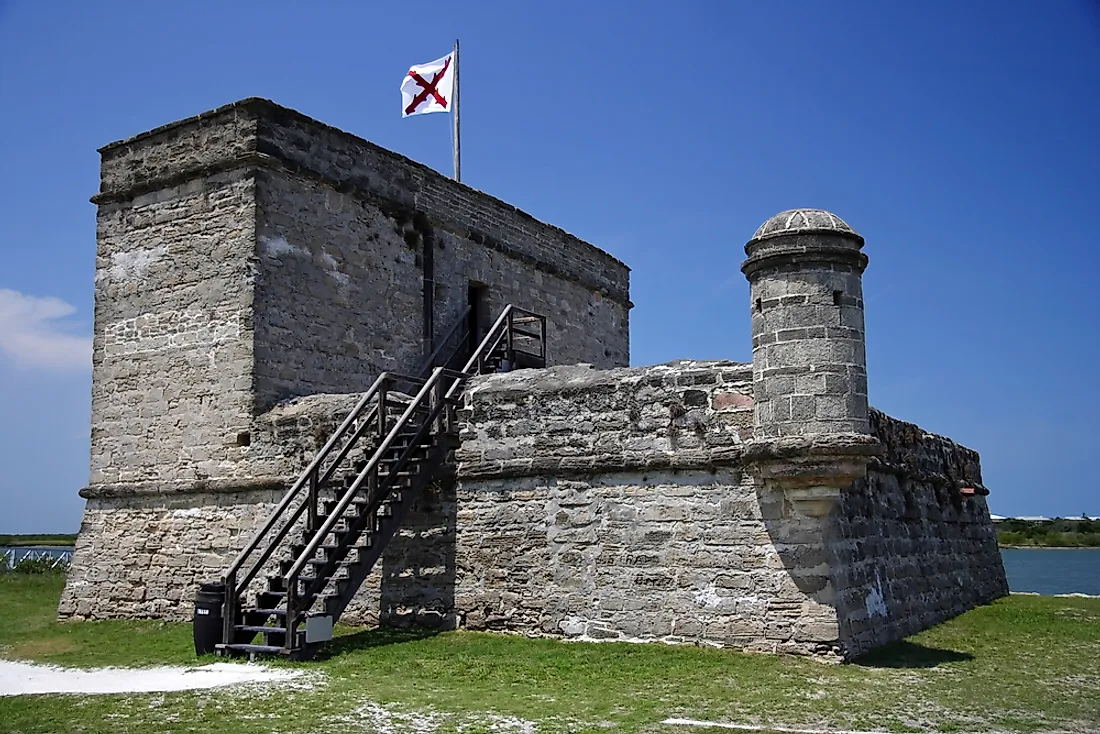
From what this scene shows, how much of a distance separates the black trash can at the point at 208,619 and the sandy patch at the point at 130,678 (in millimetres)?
506

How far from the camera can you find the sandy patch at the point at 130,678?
8836 millimetres

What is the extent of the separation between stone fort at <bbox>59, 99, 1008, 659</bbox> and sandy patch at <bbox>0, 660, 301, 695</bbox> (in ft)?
2.30

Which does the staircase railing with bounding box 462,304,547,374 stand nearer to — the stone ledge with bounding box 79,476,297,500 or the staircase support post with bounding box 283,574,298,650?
the stone ledge with bounding box 79,476,297,500

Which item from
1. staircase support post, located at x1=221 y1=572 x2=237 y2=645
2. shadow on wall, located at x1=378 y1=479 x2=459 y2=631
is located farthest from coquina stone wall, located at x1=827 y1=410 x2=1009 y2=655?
staircase support post, located at x1=221 y1=572 x2=237 y2=645

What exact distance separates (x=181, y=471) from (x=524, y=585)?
5634 millimetres

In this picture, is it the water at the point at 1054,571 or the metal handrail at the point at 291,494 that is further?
the water at the point at 1054,571

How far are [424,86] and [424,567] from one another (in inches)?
438

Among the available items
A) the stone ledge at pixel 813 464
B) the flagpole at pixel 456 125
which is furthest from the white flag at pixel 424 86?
the stone ledge at pixel 813 464

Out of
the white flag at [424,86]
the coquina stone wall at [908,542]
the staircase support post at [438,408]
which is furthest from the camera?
the white flag at [424,86]

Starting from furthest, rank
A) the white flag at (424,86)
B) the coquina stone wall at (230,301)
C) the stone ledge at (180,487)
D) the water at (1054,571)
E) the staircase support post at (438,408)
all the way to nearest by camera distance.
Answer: the water at (1054,571), the white flag at (424,86), the coquina stone wall at (230,301), the stone ledge at (180,487), the staircase support post at (438,408)

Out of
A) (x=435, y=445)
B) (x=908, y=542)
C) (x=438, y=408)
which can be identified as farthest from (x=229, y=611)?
(x=908, y=542)

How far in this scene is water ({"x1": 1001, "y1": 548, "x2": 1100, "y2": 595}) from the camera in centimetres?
2725

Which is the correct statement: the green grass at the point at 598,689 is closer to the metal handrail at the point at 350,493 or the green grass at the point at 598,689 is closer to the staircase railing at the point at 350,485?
the staircase railing at the point at 350,485

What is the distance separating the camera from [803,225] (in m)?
10.3
